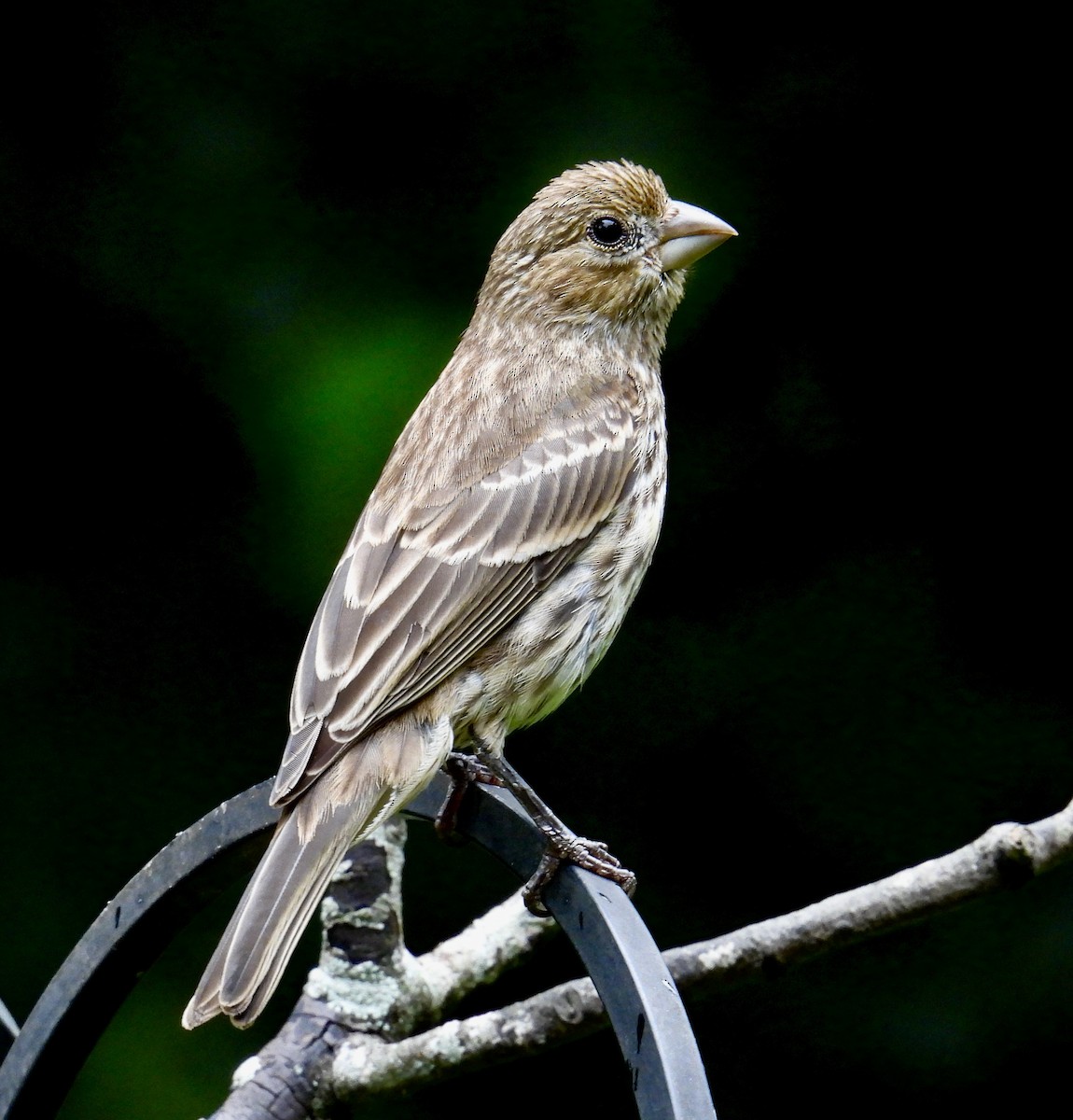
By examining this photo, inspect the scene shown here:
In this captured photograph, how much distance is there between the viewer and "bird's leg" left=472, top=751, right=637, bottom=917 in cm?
191

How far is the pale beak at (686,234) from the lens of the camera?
2738 millimetres

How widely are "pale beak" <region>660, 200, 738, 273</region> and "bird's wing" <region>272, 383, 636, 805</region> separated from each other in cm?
36

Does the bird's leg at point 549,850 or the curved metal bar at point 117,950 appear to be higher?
the bird's leg at point 549,850

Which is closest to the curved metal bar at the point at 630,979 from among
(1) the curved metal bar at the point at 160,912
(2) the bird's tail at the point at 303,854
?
(1) the curved metal bar at the point at 160,912

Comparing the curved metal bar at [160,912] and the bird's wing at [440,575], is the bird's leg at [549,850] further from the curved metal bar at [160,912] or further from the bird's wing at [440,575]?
the bird's wing at [440,575]

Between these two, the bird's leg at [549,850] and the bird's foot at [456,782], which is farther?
the bird's foot at [456,782]

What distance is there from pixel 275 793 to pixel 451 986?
71cm

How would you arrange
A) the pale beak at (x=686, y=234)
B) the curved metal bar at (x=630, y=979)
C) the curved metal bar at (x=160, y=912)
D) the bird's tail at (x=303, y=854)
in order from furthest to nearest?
the pale beak at (x=686, y=234), the curved metal bar at (x=160, y=912), the bird's tail at (x=303, y=854), the curved metal bar at (x=630, y=979)

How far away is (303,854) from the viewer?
183 cm

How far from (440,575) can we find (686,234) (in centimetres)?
86

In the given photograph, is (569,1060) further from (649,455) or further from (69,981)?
(69,981)

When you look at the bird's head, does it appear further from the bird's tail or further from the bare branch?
the bare branch

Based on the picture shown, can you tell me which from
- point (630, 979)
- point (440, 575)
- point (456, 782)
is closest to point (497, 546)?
point (440, 575)

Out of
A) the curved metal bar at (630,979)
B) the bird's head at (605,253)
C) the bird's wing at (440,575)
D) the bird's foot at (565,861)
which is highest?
the bird's head at (605,253)
